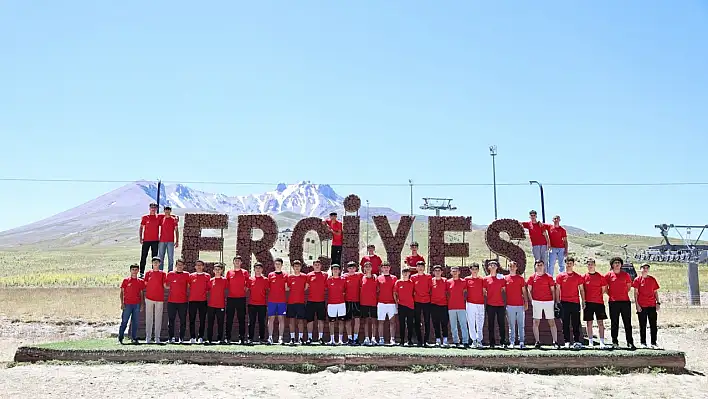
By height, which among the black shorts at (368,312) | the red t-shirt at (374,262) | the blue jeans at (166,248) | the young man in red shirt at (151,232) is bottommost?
the black shorts at (368,312)

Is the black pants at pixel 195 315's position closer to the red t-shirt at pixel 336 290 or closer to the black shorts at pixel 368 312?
the red t-shirt at pixel 336 290

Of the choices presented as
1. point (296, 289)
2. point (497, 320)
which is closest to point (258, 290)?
point (296, 289)

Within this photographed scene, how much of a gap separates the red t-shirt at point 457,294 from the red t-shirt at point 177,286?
599 centimetres

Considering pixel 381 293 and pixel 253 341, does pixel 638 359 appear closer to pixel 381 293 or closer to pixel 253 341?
pixel 381 293

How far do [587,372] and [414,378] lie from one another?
3.73 m

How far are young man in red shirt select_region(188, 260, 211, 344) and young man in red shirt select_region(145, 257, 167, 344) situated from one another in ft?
2.22

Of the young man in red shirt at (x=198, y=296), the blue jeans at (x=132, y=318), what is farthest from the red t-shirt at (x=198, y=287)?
the blue jeans at (x=132, y=318)

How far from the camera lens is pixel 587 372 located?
1199cm

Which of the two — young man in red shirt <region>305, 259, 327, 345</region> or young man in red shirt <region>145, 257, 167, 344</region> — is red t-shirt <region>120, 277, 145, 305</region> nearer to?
young man in red shirt <region>145, 257, 167, 344</region>

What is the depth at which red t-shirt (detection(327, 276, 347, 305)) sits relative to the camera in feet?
43.7

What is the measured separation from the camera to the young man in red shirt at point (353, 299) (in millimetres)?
13312

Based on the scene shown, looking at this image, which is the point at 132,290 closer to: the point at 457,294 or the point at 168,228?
the point at 168,228

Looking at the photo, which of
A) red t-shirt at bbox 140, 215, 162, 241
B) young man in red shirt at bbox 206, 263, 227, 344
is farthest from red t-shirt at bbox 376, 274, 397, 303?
red t-shirt at bbox 140, 215, 162, 241

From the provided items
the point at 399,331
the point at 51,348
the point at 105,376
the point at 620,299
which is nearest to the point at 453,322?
the point at 399,331
